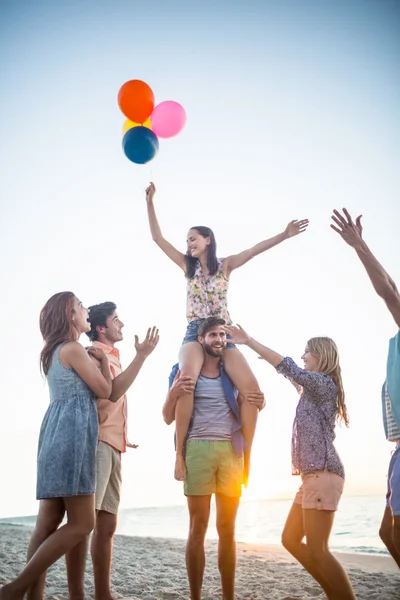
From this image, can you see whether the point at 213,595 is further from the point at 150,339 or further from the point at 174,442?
the point at 150,339

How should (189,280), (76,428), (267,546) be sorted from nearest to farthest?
(76,428)
(189,280)
(267,546)

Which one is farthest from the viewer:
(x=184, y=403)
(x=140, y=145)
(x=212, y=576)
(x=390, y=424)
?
(x=212, y=576)

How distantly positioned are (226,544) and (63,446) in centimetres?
150

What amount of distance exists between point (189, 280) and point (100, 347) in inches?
41.4

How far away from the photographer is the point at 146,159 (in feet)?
17.7

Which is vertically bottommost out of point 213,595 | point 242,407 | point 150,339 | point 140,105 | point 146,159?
point 213,595

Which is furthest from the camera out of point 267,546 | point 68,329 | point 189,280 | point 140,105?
point 267,546

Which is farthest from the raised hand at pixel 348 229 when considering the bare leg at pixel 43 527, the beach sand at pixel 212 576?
the beach sand at pixel 212 576

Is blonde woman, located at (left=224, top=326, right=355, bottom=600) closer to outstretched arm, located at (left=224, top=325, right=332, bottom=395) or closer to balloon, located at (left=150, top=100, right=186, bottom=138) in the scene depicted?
outstretched arm, located at (left=224, top=325, right=332, bottom=395)

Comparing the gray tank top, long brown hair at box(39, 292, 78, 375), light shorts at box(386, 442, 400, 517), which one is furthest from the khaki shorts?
light shorts at box(386, 442, 400, 517)

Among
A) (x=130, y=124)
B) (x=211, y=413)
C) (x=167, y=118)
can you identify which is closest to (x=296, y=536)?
(x=211, y=413)

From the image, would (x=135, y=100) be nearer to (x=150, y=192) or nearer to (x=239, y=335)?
(x=150, y=192)

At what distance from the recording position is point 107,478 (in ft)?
13.7

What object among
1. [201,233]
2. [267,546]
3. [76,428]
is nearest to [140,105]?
[201,233]
